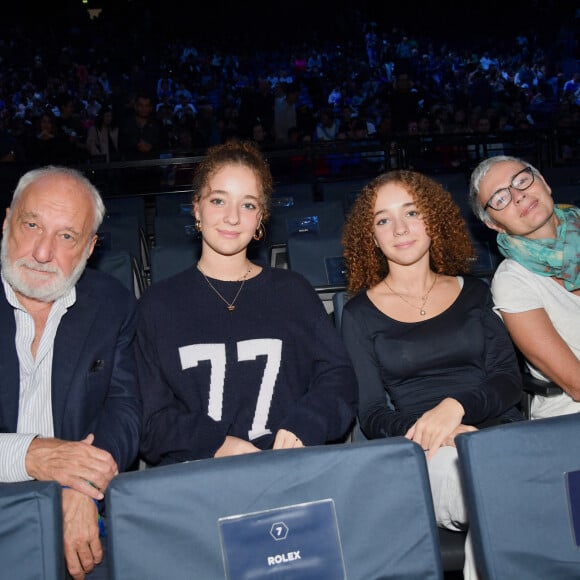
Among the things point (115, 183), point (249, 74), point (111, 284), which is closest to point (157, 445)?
point (111, 284)

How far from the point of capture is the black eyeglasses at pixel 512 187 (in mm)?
1929

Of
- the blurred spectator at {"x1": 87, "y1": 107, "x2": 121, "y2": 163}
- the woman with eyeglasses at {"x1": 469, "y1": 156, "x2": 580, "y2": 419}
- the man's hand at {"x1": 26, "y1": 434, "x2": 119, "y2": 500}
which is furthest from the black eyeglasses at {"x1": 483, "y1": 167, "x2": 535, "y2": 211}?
the blurred spectator at {"x1": 87, "y1": 107, "x2": 121, "y2": 163}

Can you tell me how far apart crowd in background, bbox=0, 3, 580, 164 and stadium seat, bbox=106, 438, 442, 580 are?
455 centimetres

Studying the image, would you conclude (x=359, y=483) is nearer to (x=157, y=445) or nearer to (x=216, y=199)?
(x=157, y=445)

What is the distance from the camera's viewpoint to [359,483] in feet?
3.32

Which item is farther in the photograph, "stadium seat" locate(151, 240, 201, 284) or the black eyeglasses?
"stadium seat" locate(151, 240, 201, 284)

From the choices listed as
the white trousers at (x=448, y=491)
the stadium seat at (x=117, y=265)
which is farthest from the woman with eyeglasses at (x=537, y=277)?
the stadium seat at (x=117, y=265)

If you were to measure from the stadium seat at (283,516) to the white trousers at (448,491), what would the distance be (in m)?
0.45

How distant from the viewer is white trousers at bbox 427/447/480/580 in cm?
145

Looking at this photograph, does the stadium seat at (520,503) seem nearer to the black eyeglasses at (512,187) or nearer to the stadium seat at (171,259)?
the black eyeglasses at (512,187)

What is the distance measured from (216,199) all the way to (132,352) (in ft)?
1.76

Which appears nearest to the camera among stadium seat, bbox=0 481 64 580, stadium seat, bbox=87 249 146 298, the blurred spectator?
stadium seat, bbox=0 481 64 580

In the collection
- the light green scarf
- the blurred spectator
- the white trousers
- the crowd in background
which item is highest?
the crowd in background

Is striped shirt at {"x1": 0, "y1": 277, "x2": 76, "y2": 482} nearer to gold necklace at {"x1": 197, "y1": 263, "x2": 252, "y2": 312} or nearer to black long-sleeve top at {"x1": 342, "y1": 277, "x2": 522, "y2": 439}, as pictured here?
gold necklace at {"x1": 197, "y1": 263, "x2": 252, "y2": 312}
